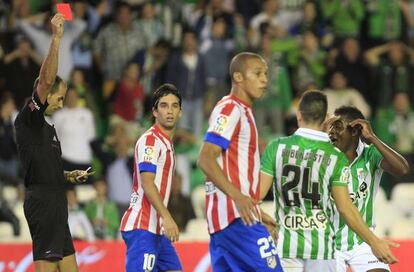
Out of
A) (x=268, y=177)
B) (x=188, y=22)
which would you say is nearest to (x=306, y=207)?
(x=268, y=177)

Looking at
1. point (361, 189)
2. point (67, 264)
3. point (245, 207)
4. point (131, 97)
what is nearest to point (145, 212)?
point (67, 264)

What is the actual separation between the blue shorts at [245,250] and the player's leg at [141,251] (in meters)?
0.94

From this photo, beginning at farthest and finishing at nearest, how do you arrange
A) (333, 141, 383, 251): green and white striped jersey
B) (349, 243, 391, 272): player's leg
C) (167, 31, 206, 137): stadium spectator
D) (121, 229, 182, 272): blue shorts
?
(167, 31, 206, 137): stadium spectator → (333, 141, 383, 251): green and white striped jersey → (349, 243, 391, 272): player's leg → (121, 229, 182, 272): blue shorts

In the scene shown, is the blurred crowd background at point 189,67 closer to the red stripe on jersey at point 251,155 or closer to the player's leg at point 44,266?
the player's leg at point 44,266

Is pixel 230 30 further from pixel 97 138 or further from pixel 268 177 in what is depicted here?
pixel 268 177

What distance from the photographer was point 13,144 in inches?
674

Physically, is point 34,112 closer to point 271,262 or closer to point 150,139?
point 150,139

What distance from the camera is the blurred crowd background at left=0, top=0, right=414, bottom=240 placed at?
17234mm

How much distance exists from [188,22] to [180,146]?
274 cm

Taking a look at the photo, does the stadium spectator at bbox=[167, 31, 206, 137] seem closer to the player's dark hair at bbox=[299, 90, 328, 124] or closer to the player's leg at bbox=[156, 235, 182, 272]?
the player's leg at bbox=[156, 235, 182, 272]

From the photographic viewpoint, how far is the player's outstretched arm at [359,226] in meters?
8.73

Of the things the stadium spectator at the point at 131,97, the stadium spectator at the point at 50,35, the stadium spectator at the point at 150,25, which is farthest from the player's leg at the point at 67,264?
the stadium spectator at the point at 150,25

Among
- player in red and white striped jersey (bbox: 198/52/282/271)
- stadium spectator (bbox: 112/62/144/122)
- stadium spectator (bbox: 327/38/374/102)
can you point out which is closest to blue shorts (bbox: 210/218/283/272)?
player in red and white striped jersey (bbox: 198/52/282/271)

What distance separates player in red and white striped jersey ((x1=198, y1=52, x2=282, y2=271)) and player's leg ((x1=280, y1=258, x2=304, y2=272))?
0.72 metres
